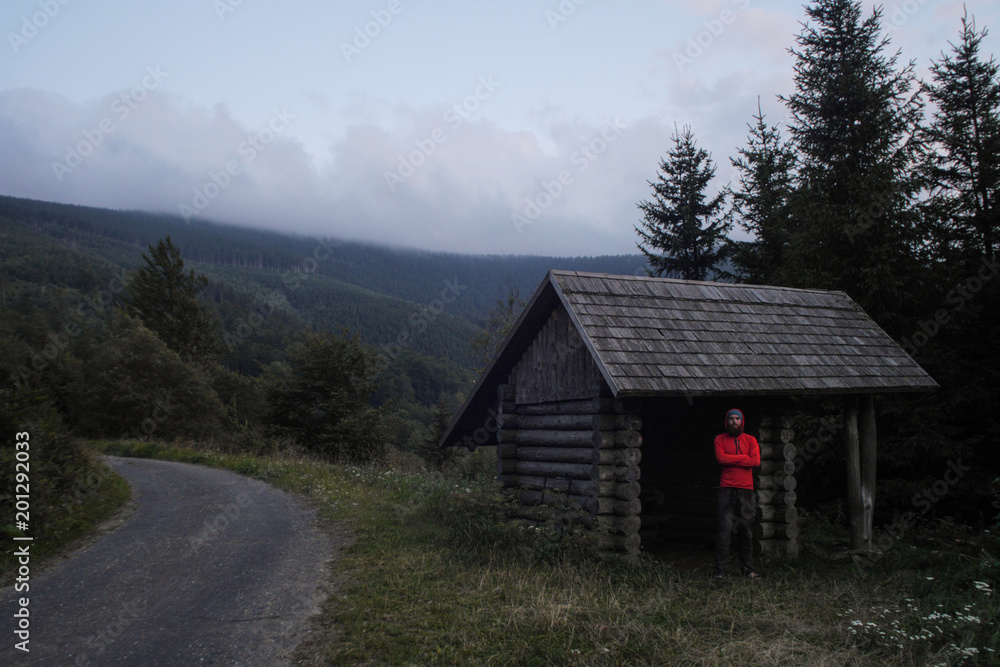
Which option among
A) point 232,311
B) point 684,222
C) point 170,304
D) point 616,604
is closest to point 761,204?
point 684,222

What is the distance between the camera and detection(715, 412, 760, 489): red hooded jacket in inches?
345

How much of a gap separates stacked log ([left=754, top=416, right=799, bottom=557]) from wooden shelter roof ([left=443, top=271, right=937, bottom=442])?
42.7 inches

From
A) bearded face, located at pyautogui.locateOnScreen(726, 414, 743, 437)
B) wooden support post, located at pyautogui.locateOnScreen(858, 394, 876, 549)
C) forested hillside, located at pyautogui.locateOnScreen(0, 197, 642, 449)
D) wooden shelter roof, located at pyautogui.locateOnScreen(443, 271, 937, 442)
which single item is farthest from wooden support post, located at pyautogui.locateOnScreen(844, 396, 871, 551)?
forested hillside, located at pyautogui.locateOnScreen(0, 197, 642, 449)

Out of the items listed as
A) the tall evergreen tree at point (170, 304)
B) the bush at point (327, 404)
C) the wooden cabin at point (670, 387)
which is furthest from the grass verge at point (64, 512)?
the tall evergreen tree at point (170, 304)

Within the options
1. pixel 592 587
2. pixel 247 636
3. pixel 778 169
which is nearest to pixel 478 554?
pixel 592 587

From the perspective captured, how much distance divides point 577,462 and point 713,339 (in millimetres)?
2821

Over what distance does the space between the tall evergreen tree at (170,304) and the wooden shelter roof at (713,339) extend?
39132 mm

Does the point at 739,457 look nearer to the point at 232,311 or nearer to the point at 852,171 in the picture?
the point at 852,171

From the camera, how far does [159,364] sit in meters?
34.6

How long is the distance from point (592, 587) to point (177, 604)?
4.61 m

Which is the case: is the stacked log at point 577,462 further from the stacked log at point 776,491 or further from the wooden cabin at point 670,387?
the stacked log at point 776,491

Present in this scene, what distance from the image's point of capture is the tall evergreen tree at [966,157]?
1385 cm

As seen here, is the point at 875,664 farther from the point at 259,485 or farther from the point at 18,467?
the point at 259,485

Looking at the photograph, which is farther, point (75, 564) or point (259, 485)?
point (259, 485)
